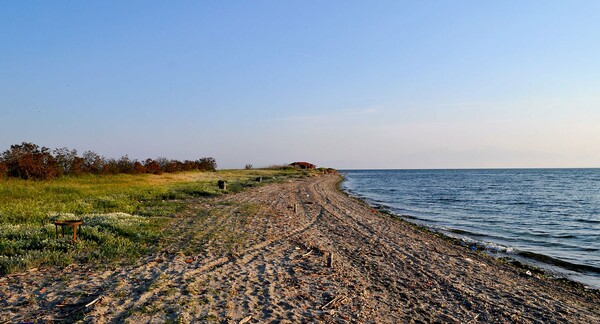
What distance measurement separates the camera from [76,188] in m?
27.3

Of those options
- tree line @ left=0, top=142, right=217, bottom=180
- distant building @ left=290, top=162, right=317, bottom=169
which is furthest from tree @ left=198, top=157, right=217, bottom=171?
distant building @ left=290, top=162, right=317, bottom=169

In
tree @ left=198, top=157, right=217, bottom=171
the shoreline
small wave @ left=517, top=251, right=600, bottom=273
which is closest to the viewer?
the shoreline

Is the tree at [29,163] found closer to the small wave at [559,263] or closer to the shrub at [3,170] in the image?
the shrub at [3,170]

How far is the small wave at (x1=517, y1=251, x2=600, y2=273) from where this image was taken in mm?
14576

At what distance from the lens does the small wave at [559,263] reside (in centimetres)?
1458

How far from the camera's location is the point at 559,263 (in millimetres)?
15414

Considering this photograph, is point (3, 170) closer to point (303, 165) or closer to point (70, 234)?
point (70, 234)

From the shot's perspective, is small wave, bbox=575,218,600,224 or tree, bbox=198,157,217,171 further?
tree, bbox=198,157,217,171

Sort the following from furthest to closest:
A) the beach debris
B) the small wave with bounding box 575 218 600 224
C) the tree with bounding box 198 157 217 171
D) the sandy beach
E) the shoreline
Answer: the tree with bounding box 198 157 217 171 → the small wave with bounding box 575 218 600 224 → the shoreline → the beach debris → the sandy beach

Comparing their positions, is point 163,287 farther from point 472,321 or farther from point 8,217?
point 8,217

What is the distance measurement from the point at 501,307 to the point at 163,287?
24.8ft

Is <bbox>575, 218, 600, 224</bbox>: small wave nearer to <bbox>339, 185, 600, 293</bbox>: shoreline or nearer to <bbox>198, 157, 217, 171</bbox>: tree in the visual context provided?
<bbox>339, 185, 600, 293</bbox>: shoreline

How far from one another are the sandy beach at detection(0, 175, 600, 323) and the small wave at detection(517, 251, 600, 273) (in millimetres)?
2798

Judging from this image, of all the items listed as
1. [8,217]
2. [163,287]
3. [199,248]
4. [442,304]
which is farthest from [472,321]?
[8,217]
